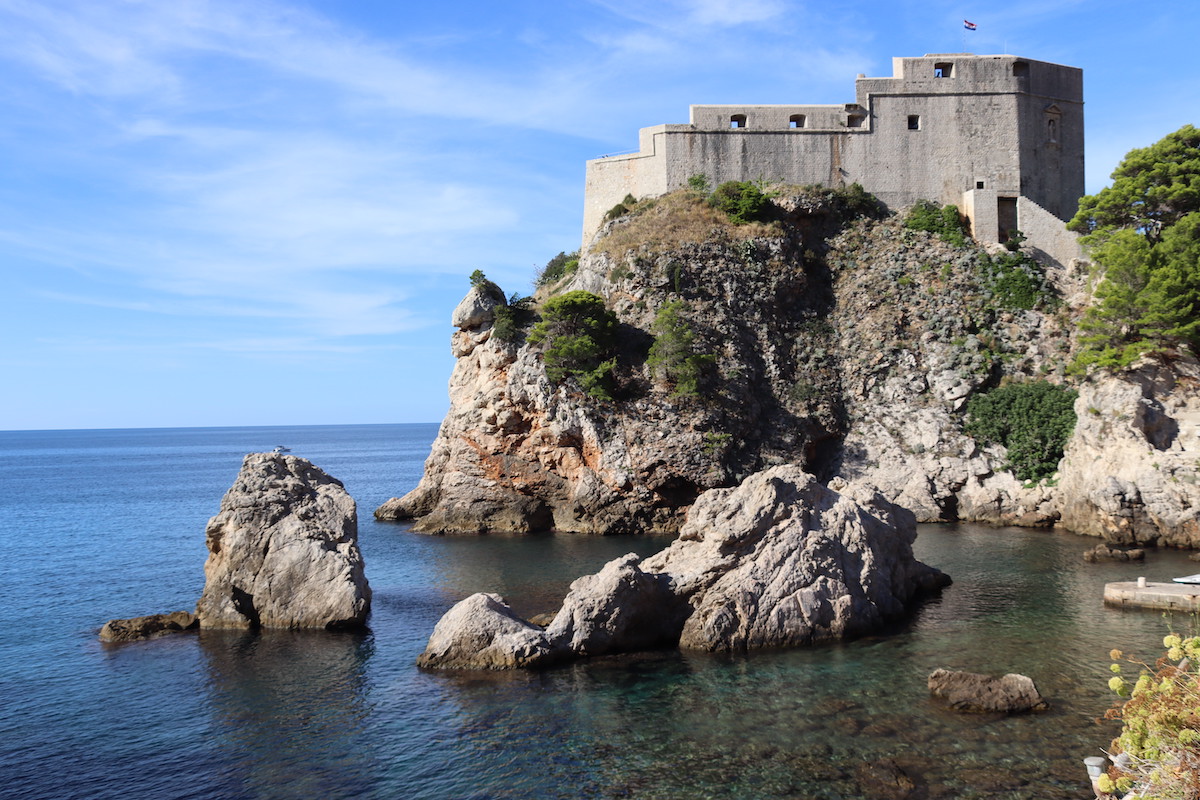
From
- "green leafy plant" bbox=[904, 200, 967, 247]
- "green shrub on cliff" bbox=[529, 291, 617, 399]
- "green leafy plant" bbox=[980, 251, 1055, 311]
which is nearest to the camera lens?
"green shrub on cliff" bbox=[529, 291, 617, 399]

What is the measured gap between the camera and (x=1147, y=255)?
112 feet

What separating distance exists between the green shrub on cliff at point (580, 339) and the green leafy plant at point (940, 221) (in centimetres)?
1828

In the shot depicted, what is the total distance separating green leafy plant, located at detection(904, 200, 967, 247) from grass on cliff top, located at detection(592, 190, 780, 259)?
7795 millimetres

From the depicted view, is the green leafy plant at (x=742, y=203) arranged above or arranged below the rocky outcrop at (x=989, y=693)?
above

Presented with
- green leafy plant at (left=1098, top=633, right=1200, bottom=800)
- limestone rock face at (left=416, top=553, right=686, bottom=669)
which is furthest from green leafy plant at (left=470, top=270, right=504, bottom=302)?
green leafy plant at (left=1098, top=633, right=1200, bottom=800)

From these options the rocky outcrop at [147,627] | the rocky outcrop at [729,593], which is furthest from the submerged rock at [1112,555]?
the rocky outcrop at [147,627]

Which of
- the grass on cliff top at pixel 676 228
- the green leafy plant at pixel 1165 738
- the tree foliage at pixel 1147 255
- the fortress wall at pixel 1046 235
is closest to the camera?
the green leafy plant at pixel 1165 738

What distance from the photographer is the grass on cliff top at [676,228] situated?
43938 millimetres

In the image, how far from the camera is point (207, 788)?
1315 cm

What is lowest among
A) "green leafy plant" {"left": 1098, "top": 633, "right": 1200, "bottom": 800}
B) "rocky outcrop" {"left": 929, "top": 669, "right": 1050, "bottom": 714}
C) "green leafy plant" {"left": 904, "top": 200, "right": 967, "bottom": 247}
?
"rocky outcrop" {"left": 929, "top": 669, "right": 1050, "bottom": 714}

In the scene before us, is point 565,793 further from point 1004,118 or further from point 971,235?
point 1004,118

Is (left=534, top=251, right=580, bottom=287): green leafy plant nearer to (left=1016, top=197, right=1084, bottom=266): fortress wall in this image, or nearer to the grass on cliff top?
the grass on cliff top

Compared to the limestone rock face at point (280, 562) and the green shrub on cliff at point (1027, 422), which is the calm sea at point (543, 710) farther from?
the green shrub on cliff at point (1027, 422)

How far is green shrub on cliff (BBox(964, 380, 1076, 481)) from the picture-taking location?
36094 mm
